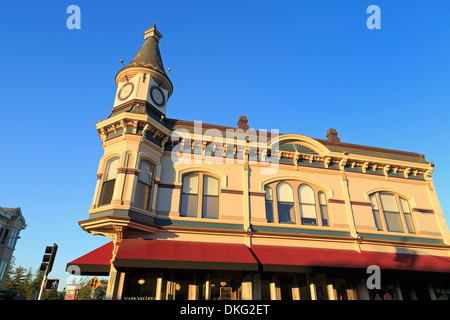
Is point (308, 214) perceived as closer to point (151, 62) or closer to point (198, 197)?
point (198, 197)

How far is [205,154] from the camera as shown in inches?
565

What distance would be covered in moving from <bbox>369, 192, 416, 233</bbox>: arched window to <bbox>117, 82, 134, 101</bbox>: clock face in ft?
46.7

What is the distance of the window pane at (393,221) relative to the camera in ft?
50.4

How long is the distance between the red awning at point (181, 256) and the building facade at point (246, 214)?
4cm

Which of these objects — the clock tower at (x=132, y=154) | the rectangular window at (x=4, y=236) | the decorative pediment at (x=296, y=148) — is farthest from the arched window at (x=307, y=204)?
the rectangular window at (x=4, y=236)

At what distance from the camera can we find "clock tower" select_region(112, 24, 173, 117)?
560 inches

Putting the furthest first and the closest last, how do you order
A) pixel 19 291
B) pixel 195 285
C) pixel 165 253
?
pixel 19 291, pixel 195 285, pixel 165 253

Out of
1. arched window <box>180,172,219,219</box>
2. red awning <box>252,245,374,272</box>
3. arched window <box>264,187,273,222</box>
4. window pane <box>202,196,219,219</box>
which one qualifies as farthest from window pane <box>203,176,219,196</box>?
red awning <box>252,245,374,272</box>

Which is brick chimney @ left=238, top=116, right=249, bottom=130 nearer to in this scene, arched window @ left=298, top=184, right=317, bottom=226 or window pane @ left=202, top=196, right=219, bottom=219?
arched window @ left=298, top=184, right=317, bottom=226

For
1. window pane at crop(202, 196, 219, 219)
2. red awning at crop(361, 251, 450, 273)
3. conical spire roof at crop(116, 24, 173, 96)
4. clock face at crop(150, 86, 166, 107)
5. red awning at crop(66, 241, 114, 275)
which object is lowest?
red awning at crop(66, 241, 114, 275)

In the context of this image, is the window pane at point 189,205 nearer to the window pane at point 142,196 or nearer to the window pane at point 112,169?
the window pane at point 142,196

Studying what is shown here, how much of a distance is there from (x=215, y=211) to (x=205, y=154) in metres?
2.93
